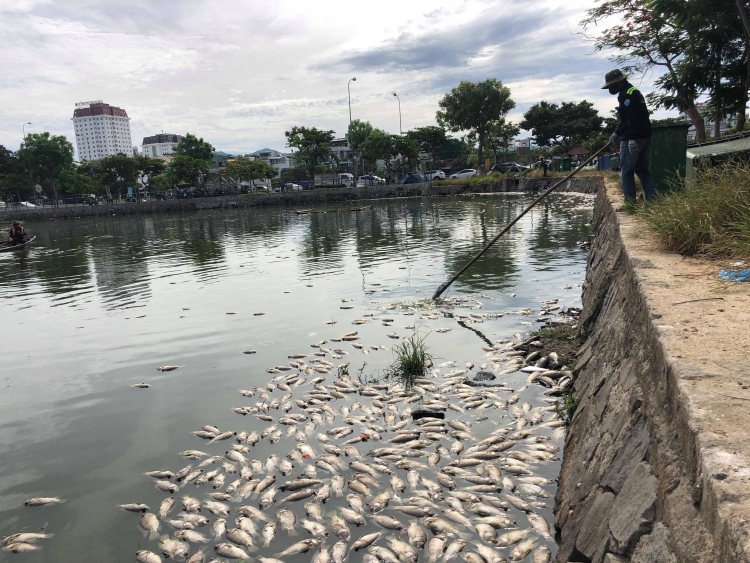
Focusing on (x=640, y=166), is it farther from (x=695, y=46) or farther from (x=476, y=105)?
(x=476, y=105)

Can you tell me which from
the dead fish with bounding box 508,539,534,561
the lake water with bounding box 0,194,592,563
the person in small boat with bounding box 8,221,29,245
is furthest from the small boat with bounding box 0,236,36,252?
the dead fish with bounding box 508,539,534,561

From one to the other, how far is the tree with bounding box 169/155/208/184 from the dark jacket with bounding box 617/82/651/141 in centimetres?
7702

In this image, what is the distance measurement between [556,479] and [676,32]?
28709 millimetres

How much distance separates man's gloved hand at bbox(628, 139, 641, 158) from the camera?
9906 millimetres

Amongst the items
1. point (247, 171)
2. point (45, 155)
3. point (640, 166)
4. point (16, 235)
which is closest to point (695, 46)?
point (640, 166)

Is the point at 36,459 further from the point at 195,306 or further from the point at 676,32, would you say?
the point at 676,32

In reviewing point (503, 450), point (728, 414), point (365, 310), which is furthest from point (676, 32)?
point (728, 414)

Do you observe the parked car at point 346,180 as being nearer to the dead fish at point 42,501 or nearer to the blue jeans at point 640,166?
the blue jeans at point 640,166

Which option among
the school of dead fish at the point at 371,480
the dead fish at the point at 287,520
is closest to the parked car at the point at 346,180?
the school of dead fish at the point at 371,480

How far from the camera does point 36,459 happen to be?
6.72 metres

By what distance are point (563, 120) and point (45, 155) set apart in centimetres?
7080

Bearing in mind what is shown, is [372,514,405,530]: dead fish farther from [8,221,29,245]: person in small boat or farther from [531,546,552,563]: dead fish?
[8,221,29,245]: person in small boat

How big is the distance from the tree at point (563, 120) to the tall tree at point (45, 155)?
64861 millimetres

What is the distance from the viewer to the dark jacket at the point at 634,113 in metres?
9.83
